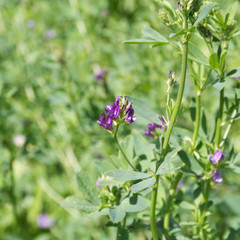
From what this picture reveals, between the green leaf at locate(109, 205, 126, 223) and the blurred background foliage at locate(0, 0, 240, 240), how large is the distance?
2.42 feet

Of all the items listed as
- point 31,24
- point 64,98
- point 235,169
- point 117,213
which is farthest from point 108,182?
point 31,24

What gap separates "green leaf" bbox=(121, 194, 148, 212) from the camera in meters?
0.75

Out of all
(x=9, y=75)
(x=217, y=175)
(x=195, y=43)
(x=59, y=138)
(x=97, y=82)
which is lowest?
(x=59, y=138)

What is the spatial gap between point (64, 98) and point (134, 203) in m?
1.13

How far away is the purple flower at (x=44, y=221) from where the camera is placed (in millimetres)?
2187

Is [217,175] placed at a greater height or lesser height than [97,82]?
greater

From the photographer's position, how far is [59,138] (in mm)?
2008

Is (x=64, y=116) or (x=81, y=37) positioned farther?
(x=81, y=37)

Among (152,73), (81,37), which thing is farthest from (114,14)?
(152,73)

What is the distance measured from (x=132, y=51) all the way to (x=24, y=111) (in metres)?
0.74

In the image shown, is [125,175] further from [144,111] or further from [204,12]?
[204,12]

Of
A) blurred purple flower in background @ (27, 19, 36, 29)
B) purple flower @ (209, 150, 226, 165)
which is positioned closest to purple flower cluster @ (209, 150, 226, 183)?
purple flower @ (209, 150, 226, 165)

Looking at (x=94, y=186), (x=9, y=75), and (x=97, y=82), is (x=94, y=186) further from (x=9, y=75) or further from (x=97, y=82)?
(x=9, y=75)

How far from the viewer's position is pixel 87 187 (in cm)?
86
